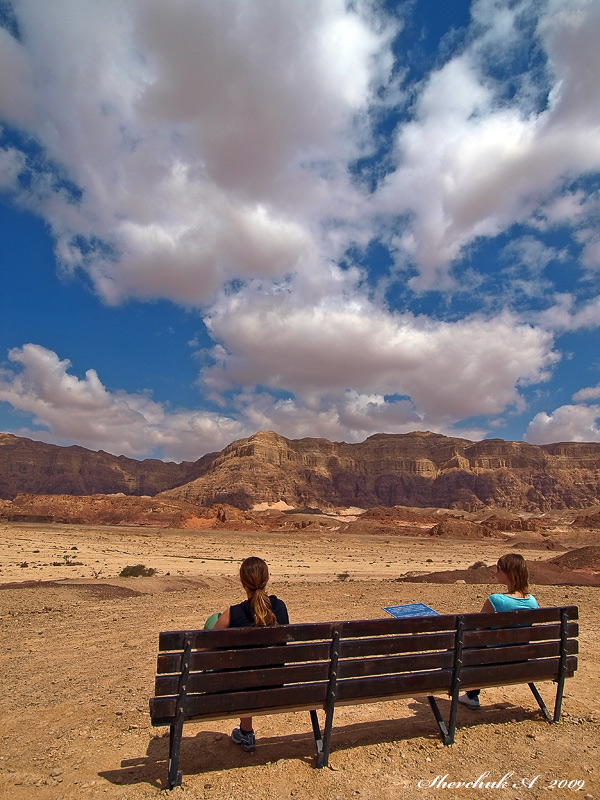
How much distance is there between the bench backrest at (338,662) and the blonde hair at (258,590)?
224mm

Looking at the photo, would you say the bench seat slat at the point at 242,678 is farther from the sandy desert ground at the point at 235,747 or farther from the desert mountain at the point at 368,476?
the desert mountain at the point at 368,476

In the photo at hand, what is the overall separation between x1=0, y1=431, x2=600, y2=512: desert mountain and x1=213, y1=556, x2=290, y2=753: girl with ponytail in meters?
145

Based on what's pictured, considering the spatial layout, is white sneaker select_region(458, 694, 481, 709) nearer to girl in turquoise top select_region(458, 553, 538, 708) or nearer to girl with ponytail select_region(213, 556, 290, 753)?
girl in turquoise top select_region(458, 553, 538, 708)

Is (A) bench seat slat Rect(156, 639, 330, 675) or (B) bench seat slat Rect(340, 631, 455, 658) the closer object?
(A) bench seat slat Rect(156, 639, 330, 675)

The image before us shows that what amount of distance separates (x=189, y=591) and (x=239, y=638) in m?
11.9

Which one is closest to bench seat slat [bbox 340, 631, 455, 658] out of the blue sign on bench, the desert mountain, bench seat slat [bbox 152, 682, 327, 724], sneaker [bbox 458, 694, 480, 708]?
bench seat slat [bbox 152, 682, 327, 724]

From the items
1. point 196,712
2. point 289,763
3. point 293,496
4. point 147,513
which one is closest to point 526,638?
point 289,763

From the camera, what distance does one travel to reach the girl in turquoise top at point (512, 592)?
518 cm

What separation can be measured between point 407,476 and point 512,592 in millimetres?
188819

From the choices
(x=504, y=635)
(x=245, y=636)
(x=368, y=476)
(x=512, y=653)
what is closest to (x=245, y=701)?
(x=245, y=636)

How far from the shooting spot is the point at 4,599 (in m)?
12.6

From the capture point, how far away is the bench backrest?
12.6ft

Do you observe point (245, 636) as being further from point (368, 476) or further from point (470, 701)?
point (368, 476)

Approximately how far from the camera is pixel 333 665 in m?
4.11
